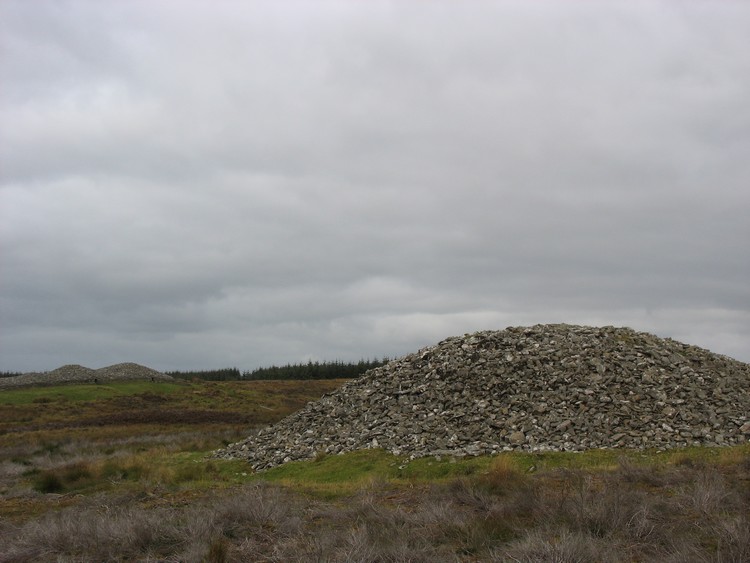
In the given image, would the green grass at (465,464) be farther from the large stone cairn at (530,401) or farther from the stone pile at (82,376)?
the stone pile at (82,376)

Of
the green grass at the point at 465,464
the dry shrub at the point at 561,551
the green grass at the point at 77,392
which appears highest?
the dry shrub at the point at 561,551

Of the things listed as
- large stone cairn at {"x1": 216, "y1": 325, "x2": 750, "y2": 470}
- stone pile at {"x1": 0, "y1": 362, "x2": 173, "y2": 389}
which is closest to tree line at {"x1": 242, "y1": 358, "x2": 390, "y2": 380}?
stone pile at {"x1": 0, "y1": 362, "x2": 173, "y2": 389}

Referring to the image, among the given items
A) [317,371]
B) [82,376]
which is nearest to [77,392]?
[82,376]

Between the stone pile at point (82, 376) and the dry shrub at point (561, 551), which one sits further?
the stone pile at point (82, 376)

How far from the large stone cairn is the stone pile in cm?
5875

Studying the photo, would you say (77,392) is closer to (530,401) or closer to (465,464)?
(530,401)

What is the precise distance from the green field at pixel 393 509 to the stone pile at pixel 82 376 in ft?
184

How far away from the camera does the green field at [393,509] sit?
8.37 meters

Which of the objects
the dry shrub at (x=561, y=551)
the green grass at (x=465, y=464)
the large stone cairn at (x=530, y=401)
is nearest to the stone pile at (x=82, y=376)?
the large stone cairn at (x=530, y=401)

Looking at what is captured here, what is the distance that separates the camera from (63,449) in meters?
29.5

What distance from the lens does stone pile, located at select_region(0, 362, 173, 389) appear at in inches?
2852

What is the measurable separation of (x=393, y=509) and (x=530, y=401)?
10.7 metres

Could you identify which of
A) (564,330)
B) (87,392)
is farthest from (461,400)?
(87,392)

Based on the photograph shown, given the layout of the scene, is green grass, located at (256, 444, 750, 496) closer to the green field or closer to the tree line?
the green field
